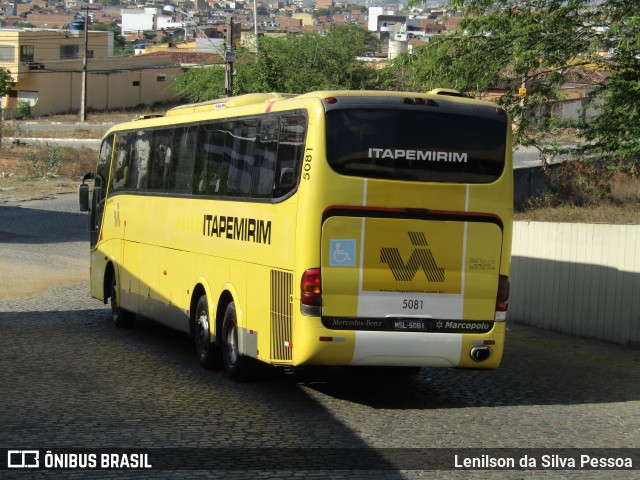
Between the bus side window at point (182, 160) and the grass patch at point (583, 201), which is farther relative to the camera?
the grass patch at point (583, 201)

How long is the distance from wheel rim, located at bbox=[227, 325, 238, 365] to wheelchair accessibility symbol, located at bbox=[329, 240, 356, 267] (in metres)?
2.26

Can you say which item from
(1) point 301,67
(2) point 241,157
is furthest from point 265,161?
(1) point 301,67

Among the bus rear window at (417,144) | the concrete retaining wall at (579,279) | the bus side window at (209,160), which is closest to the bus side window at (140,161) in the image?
the bus side window at (209,160)

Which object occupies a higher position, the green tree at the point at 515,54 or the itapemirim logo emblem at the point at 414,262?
the green tree at the point at 515,54

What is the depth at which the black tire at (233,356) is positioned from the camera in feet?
43.3

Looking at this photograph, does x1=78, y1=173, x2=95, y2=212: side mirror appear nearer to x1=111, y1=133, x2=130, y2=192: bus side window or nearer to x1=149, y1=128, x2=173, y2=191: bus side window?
x1=111, y1=133, x2=130, y2=192: bus side window

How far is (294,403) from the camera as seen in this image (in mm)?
12055

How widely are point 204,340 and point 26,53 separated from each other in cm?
7891

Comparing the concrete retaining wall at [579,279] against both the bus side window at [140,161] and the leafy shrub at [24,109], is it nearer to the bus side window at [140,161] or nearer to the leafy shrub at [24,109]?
the bus side window at [140,161]

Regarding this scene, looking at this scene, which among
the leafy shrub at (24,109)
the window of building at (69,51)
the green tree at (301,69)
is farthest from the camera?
the window of building at (69,51)

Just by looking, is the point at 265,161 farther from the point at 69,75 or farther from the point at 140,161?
the point at 69,75

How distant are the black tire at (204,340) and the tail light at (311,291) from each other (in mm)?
2766

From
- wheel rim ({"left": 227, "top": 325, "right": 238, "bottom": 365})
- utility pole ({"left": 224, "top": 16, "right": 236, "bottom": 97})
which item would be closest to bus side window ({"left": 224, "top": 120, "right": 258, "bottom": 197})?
wheel rim ({"left": 227, "top": 325, "right": 238, "bottom": 365})

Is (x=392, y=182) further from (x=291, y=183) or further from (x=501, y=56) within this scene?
(x=501, y=56)
